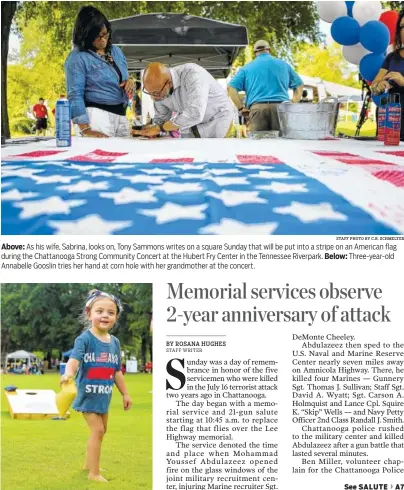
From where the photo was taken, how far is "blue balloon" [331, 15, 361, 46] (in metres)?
3.14

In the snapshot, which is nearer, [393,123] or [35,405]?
[35,405]

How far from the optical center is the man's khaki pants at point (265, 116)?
328 cm

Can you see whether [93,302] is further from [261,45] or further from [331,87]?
[331,87]

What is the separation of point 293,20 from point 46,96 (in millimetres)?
1025

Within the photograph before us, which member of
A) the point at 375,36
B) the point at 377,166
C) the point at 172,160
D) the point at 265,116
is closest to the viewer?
the point at 377,166

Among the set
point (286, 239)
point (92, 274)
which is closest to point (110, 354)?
point (92, 274)

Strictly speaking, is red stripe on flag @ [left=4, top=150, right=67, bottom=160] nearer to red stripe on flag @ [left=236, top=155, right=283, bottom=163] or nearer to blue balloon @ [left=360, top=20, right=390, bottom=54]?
red stripe on flag @ [left=236, top=155, right=283, bottom=163]

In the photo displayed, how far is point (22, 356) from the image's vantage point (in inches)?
84.8

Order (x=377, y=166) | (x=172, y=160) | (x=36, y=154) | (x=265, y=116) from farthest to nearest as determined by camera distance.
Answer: (x=265, y=116) → (x=36, y=154) → (x=172, y=160) → (x=377, y=166)

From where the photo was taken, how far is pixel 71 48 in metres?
3.19

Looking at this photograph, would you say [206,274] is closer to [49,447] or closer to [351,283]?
[351,283]

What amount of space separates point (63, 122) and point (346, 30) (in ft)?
3.94

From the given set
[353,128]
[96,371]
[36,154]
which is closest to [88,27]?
[36,154]

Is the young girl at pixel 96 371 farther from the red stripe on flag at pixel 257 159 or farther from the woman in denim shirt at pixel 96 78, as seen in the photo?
the woman in denim shirt at pixel 96 78
